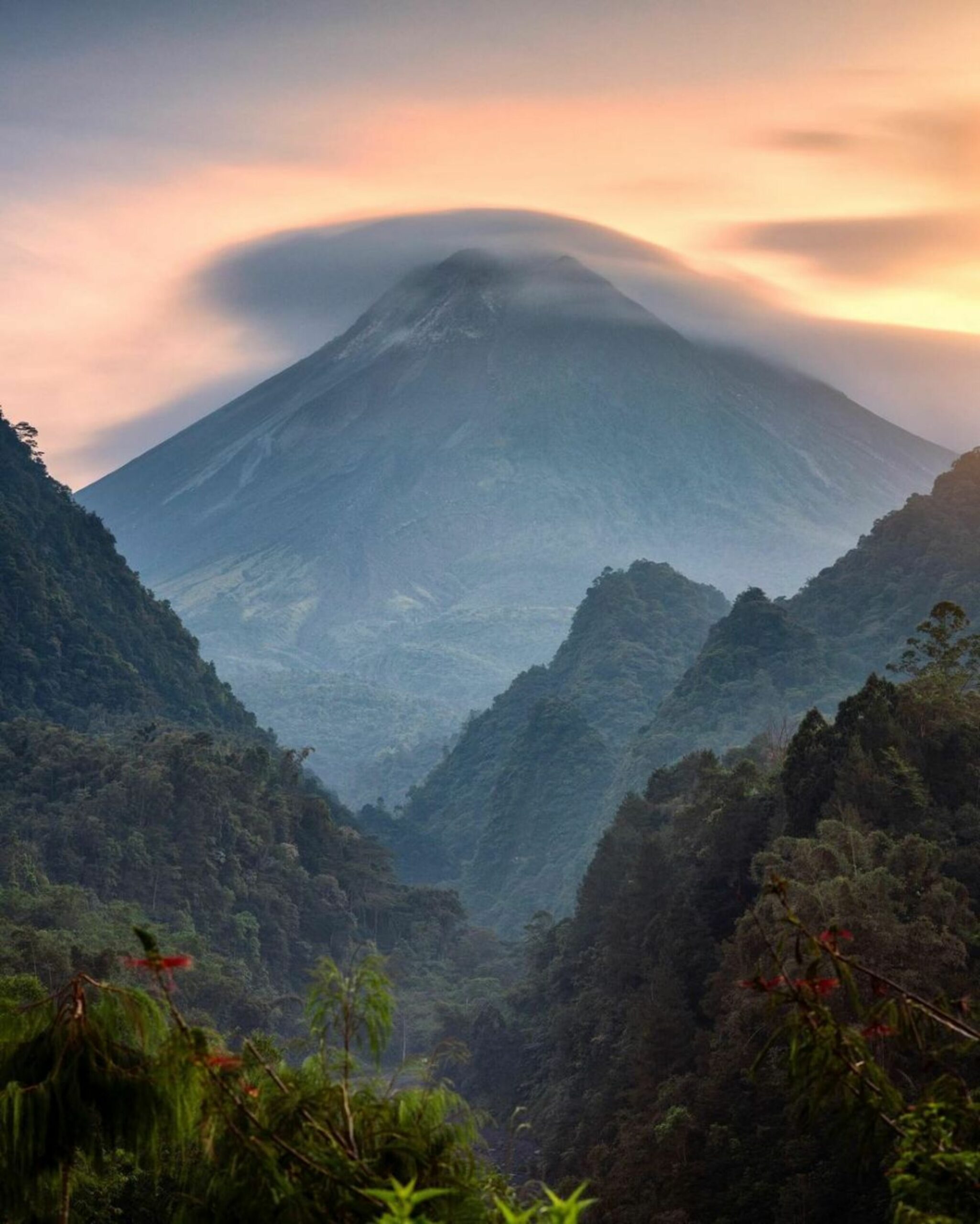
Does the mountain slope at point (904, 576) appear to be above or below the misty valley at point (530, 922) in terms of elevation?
above

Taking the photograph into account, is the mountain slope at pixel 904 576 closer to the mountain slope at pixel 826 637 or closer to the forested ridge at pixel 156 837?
the mountain slope at pixel 826 637

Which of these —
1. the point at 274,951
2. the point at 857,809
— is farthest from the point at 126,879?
the point at 857,809

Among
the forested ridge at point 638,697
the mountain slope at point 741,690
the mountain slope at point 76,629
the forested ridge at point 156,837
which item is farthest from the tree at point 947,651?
the mountain slope at point 76,629

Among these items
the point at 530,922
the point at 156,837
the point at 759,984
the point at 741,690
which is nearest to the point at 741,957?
the point at 759,984

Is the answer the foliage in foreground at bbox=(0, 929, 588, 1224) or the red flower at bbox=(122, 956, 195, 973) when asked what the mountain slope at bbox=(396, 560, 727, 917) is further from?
the red flower at bbox=(122, 956, 195, 973)

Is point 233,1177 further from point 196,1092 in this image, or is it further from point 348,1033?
point 348,1033

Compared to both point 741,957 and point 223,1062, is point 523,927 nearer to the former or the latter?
Result: point 741,957
